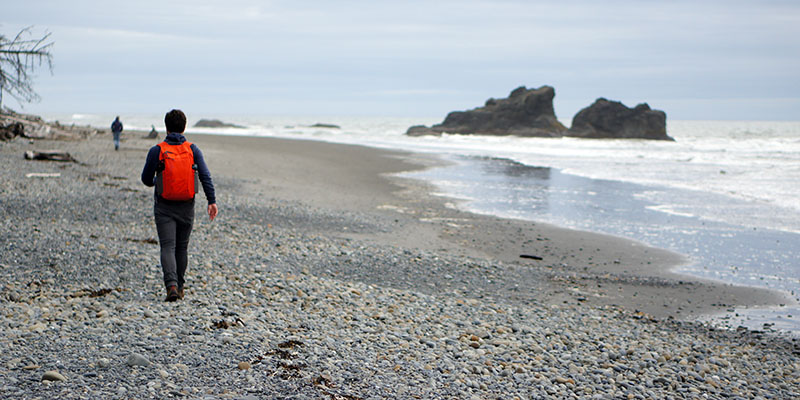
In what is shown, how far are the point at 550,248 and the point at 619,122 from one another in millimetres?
87238

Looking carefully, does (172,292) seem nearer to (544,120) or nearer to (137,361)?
(137,361)

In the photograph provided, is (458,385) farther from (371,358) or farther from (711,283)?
(711,283)

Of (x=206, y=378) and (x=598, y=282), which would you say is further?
(x=598, y=282)

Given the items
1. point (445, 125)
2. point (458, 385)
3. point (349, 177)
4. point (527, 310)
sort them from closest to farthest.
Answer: point (458, 385) → point (527, 310) → point (349, 177) → point (445, 125)

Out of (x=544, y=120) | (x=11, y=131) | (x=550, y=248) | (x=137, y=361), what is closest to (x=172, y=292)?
(x=137, y=361)

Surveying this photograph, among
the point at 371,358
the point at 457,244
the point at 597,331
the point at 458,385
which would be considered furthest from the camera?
the point at 457,244

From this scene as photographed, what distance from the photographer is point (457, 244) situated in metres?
12.8

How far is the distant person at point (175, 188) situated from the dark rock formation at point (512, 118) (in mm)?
87336

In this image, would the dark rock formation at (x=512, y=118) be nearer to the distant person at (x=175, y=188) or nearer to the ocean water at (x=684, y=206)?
the ocean water at (x=684, y=206)

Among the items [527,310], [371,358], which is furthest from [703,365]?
[371,358]

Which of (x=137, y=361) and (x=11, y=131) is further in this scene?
(x=11, y=131)

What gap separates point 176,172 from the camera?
6.37 metres

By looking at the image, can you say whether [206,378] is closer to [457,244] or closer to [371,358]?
[371,358]

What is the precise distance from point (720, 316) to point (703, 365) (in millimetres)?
2630
